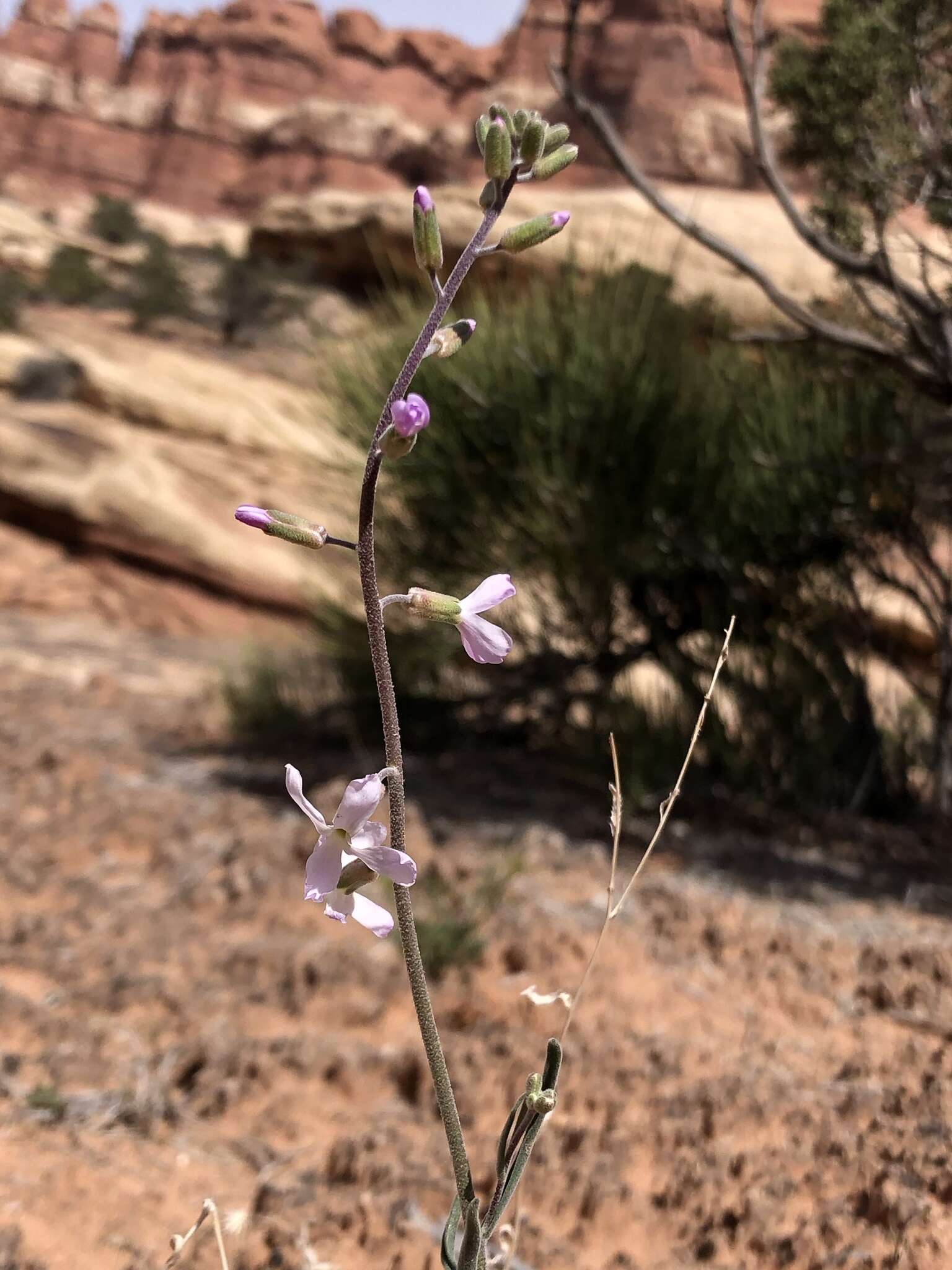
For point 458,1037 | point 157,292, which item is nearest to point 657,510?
point 458,1037

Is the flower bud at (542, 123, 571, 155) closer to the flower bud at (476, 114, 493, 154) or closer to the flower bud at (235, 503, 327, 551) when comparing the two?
the flower bud at (476, 114, 493, 154)

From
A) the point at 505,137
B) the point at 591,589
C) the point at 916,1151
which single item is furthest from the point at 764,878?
the point at 505,137

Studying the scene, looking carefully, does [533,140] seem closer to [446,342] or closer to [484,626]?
[446,342]

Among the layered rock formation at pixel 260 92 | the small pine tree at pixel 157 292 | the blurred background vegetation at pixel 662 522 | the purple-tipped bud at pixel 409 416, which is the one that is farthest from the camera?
the layered rock formation at pixel 260 92

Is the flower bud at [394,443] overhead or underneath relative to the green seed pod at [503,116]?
underneath

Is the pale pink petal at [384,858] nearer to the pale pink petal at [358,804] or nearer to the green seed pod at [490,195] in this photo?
the pale pink petal at [358,804]

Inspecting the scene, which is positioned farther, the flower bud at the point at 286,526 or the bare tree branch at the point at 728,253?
the bare tree branch at the point at 728,253

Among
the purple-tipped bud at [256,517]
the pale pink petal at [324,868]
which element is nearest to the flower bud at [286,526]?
the purple-tipped bud at [256,517]

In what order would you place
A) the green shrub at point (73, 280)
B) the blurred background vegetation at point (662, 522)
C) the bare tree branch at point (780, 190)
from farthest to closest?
the green shrub at point (73, 280)
the blurred background vegetation at point (662, 522)
the bare tree branch at point (780, 190)
